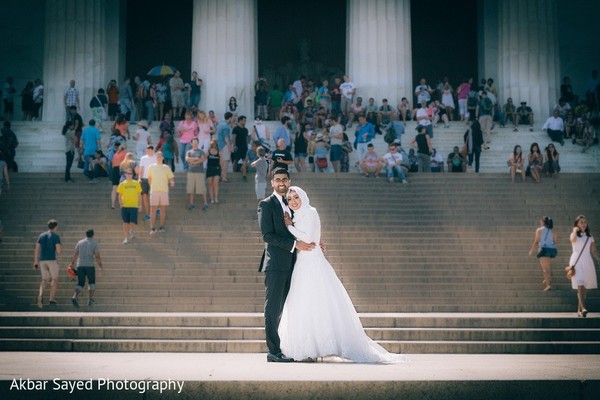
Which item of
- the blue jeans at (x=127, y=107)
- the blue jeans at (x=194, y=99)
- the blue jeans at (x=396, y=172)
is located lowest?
the blue jeans at (x=396, y=172)

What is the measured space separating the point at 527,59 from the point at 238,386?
27.7 m

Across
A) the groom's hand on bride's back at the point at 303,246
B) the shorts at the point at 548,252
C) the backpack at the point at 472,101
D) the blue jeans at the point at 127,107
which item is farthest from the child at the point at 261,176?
the backpack at the point at 472,101

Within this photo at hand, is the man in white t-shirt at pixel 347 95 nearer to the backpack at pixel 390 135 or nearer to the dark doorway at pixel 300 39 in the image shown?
the backpack at pixel 390 135

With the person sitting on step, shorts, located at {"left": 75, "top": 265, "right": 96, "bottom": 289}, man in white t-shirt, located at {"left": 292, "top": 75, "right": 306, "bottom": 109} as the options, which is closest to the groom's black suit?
shorts, located at {"left": 75, "top": 265, "right": 96, "bottom": 289}

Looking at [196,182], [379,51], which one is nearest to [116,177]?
[196,182]

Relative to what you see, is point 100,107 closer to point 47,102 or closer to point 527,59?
point 47,102

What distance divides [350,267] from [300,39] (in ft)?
89.3

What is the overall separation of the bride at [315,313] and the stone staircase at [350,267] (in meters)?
2.61

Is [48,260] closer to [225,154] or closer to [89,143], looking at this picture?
[225,154]

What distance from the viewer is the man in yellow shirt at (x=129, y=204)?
1994 cm

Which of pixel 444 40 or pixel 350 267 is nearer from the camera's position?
pixel 350 267

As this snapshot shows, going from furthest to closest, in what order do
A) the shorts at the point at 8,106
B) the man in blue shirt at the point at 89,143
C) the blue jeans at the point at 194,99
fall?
the shorts at the point at 8,106, the blue jeans at the point at 194,99, the man in blue shirt at the point at 89,143

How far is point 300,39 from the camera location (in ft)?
146

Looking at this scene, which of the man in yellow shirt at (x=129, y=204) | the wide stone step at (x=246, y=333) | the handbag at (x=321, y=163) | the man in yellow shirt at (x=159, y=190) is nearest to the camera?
the wide stone step at (x=246, y=333)
